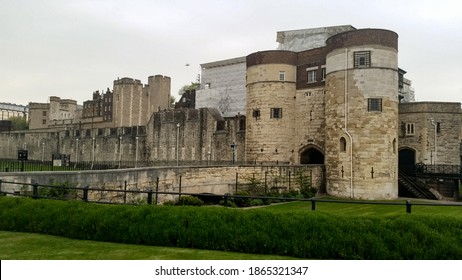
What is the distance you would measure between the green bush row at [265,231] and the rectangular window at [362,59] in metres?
19.5

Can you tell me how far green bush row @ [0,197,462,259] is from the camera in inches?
320

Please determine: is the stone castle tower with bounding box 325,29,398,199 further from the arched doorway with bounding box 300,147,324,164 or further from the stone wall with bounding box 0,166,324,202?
the arched doorway with bounding box 300,147,324,164

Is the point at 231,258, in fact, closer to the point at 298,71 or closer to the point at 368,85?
the point at 368,85

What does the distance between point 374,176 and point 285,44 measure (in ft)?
92.6

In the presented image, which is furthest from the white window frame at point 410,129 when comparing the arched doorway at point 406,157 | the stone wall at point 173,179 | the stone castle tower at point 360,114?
the stone wall at point 173,179

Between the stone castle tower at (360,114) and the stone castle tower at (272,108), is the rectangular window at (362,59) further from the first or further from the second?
the stone castle tower at (272,108)

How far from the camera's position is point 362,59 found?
1048 inches

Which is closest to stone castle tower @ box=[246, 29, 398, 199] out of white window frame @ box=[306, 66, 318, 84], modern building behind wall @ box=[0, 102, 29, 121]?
white window frame @ box=[306, 66, 318, 84]

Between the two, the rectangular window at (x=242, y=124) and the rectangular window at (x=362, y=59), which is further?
the rectangular window at (x=242, y=124)

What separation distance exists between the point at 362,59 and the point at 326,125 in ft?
16.8

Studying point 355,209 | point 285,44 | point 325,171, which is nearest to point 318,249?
point 355,209

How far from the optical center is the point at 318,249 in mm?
8336

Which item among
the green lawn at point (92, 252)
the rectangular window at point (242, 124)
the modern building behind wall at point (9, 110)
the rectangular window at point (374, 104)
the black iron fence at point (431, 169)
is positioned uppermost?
the modern building behind wall at point (9, 110)

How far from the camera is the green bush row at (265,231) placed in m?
8.14
